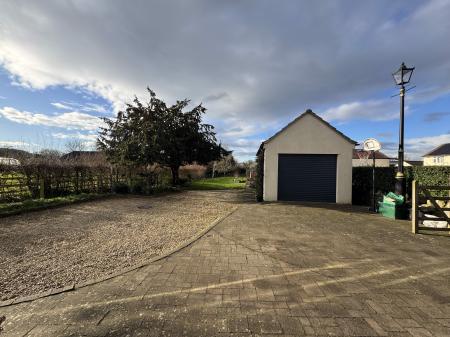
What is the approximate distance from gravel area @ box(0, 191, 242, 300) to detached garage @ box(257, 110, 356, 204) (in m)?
4.21

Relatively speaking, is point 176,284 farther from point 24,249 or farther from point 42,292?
point 24,249

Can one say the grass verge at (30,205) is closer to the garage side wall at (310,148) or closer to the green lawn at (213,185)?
the garage side wall at (310,148)

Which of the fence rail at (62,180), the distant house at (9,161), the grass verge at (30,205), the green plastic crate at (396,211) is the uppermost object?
the distant house at (9,161)

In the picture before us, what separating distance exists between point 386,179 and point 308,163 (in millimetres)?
3497

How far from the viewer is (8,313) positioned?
310 cm

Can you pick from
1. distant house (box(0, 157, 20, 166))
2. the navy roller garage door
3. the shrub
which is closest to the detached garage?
the navy roller garage door

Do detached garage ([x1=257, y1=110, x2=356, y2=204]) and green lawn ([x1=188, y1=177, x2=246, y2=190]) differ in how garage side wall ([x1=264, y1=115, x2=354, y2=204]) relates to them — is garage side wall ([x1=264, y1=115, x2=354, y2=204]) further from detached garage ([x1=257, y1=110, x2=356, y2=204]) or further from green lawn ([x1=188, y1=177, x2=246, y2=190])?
green lawn ([x1=188, y1=177, x2=246, y2=190])

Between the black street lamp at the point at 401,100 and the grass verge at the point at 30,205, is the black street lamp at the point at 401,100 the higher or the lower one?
the higher one

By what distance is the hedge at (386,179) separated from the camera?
9.48 m

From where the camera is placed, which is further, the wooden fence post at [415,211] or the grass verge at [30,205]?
the grass verge at [30,205]

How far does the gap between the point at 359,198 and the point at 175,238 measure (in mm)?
10287

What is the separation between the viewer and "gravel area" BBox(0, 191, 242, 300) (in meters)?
4.14

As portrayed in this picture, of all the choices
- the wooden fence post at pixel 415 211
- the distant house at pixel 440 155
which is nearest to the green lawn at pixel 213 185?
the wooden fence post at pixel 415 211

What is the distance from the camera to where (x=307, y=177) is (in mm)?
12625
